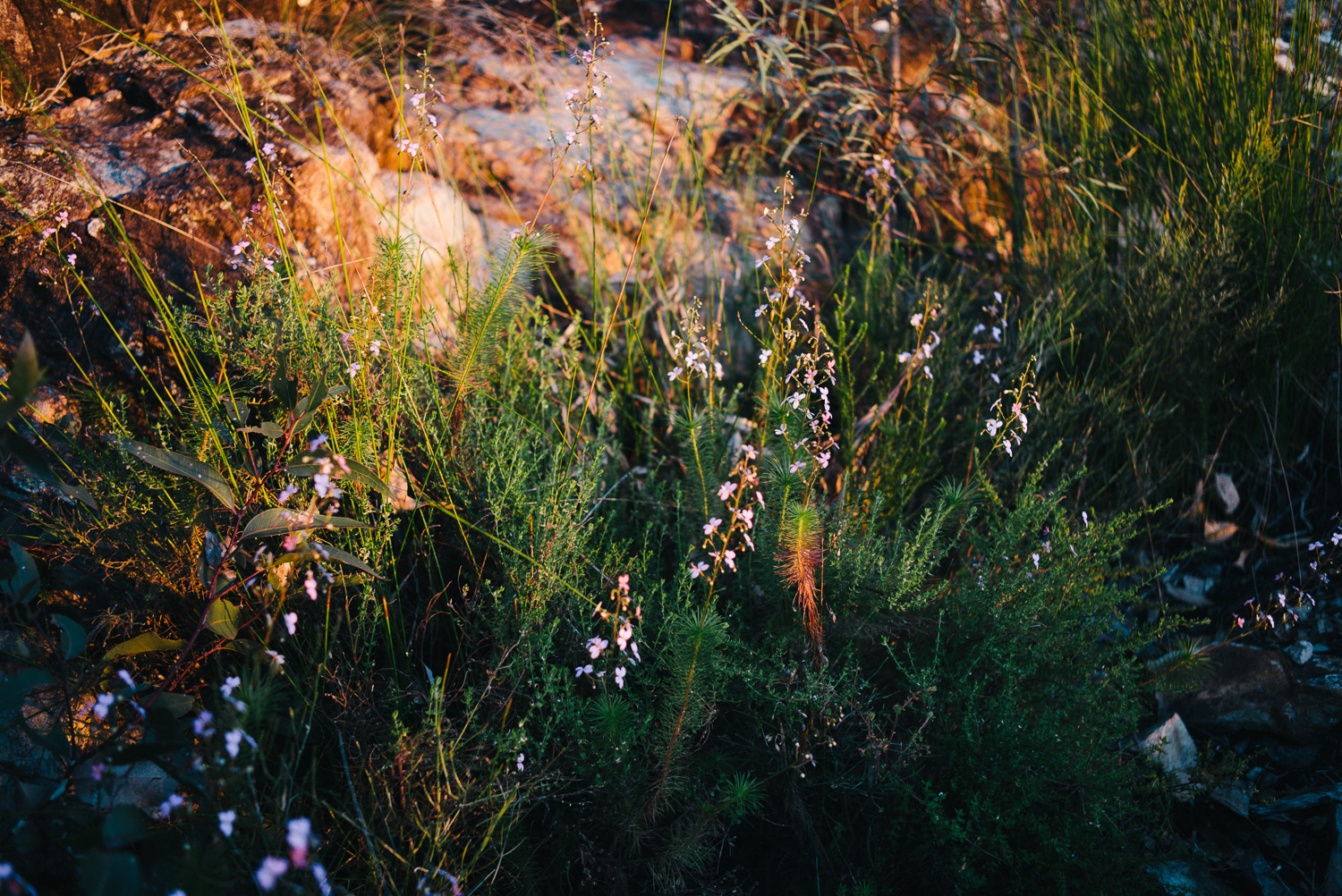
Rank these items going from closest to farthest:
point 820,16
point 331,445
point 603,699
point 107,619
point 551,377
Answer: point 603,699, point 107,619, point 331,445, point 551,377, point 820,16

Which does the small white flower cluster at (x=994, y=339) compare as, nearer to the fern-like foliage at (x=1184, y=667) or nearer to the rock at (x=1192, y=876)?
the fern-like foliage at (x=1184, y=667)

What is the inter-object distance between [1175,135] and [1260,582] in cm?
172

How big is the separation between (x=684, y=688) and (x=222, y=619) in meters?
0.90

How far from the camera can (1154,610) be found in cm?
250

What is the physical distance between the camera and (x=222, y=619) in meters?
1.43

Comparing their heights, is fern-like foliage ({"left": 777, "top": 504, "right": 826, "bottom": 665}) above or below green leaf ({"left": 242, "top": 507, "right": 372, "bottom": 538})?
below

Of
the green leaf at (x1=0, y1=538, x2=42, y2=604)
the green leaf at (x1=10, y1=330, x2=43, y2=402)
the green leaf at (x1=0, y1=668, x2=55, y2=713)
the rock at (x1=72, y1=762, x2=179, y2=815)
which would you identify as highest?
the green leaf at (x1=10, y1=330, x2=43, y2=402)

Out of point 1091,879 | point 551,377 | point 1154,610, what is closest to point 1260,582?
point 1154,610

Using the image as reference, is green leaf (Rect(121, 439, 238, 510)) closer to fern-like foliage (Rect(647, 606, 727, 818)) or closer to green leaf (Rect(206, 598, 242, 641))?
green leaf (Rect(206, 598, 242, 641))

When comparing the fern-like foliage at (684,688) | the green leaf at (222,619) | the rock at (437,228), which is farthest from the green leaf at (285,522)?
the rock at (437,228)

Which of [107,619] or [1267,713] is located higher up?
[107,619]

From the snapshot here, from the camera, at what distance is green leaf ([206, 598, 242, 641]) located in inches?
55.5

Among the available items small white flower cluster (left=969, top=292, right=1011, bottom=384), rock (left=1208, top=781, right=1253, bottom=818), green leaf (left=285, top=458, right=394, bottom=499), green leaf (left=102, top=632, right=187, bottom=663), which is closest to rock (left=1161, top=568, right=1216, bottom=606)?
rock (left=1208, top=781, right=1253, bottom=818)

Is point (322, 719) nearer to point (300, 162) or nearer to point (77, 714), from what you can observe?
point (77, 714)
